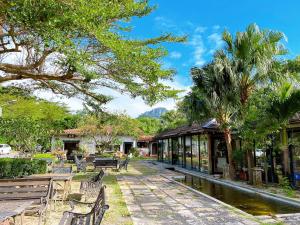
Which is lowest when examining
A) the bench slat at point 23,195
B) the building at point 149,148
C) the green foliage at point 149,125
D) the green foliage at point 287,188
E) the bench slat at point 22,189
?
the green foliage at point 287,188

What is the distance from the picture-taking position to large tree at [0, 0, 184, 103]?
21.9ft

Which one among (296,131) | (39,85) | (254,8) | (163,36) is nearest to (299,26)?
(254,8)

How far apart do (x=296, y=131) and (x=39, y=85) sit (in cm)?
1151

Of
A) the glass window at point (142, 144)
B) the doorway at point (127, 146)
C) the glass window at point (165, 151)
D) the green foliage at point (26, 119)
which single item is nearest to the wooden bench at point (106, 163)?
the green foliage at point (26, 119)

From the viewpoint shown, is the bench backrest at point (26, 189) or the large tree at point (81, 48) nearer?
the bench backrest at point (26, 189)

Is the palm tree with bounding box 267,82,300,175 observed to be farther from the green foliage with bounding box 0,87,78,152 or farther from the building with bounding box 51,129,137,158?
the building with bounding box 51,129,137,158

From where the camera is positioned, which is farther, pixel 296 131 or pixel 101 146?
pixel 101 146

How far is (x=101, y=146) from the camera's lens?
134 ft

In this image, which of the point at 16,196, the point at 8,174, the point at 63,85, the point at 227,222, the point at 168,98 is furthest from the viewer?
the point at 8,174

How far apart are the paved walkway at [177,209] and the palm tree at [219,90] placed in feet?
16.7

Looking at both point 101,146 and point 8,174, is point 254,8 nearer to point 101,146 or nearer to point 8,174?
point 8,174

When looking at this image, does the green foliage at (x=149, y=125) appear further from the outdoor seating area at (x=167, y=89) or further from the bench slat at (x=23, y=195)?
the bench slat at (x=23, y=195)

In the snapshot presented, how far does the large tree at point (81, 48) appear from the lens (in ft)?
21.9


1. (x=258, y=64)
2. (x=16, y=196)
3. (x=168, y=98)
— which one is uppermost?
(x=258, y=64)
